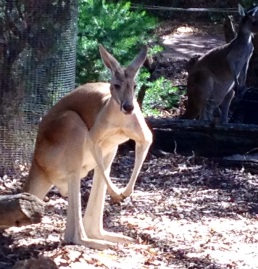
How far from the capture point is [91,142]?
18.0 feet

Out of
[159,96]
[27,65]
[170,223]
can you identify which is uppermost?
[27,65]

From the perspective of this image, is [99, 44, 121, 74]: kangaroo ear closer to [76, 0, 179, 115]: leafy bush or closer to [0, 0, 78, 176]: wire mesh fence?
[0, 0, 78, 176]: wire mesh fence

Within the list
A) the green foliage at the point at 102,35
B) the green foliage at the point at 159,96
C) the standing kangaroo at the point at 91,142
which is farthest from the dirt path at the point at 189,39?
the standing kangaroo at the point at 91,142

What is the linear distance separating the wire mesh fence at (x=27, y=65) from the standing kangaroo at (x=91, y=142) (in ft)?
6.17

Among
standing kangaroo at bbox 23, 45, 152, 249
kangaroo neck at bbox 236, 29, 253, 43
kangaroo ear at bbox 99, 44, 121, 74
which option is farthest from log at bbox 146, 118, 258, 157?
kangaroo ear at bbox 99, 44, 121, 74

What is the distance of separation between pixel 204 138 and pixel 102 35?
2.25 meters

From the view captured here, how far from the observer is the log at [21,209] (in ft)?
15.6

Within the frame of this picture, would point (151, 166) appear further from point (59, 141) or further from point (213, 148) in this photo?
point (59, 141)

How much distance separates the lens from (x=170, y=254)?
18.8ft

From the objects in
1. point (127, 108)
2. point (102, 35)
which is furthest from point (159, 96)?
point (127, 108)

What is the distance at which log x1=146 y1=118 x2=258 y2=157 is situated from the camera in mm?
8516

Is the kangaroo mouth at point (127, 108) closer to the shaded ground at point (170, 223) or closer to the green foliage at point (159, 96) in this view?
the shaded ground at point (170, 223)

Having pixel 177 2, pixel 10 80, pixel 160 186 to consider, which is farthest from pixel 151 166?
pixel 177 2

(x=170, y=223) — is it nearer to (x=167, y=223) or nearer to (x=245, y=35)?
(x=167, y=223)
